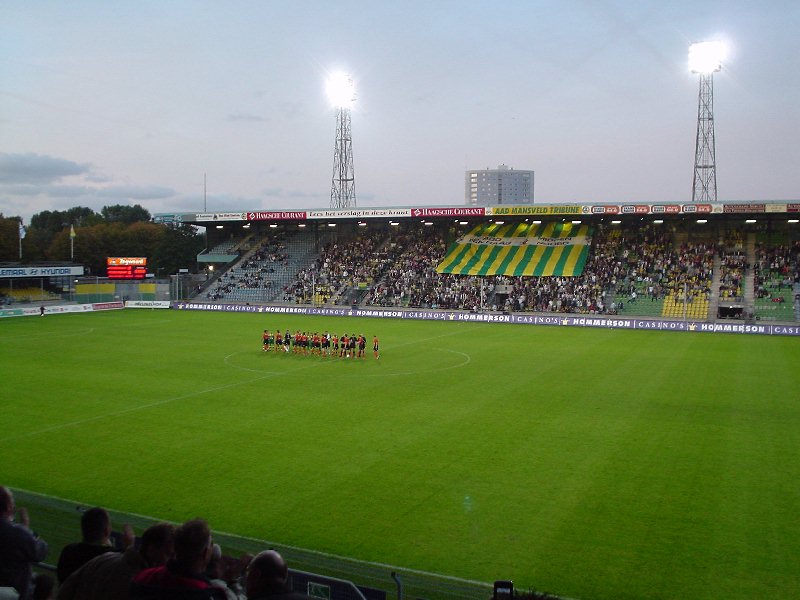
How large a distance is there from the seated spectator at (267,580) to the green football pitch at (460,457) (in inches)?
223

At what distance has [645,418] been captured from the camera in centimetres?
1784

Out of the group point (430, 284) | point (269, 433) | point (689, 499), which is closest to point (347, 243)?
point (430, 284)

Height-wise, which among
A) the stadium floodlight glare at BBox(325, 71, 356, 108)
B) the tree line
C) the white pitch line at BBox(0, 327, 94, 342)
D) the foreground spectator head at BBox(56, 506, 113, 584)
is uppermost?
the stadium floodlight glare at BBox(325, 71, 356, 108)

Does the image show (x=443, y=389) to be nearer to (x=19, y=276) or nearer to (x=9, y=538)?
(x=9, y=538)

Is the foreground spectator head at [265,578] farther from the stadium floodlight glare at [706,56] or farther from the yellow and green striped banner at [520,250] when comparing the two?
the stadium floodlight glare at [706,56]

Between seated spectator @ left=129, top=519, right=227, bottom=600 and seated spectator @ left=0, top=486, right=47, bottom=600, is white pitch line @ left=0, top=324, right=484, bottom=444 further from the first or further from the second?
seated spectator @ left=129, top=519, right=227, bottom=600

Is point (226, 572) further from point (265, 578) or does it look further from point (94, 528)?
point (265, 578)

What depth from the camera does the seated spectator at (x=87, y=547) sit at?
4.85 m

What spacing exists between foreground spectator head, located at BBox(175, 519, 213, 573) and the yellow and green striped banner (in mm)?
52152

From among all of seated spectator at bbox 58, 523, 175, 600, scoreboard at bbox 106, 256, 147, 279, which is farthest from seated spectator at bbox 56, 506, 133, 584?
scoreboard at bbox 106, 256, 147, 279

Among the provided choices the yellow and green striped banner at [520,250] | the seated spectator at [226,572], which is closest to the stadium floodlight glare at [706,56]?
the yellow and green striped banner at [520,250]

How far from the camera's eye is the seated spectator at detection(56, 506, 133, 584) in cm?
485

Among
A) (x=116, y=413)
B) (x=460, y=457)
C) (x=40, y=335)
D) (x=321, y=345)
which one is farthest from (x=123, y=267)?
(x=460, y=457)

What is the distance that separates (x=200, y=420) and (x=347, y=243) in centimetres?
4890
